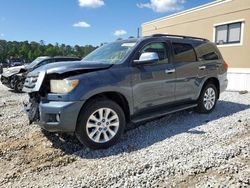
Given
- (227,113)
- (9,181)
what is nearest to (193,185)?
(9,181)

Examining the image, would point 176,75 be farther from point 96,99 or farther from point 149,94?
point 96,99

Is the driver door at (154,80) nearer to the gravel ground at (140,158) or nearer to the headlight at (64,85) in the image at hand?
the gravel ground at (140,158)

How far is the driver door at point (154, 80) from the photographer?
4.55 m

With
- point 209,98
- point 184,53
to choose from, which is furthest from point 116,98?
point 209,98

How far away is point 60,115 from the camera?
3.74 m

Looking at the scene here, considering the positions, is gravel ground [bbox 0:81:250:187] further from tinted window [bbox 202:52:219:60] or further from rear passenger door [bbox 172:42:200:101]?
tinted window [bbox 202:52:219:60]

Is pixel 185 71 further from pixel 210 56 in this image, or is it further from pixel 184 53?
pixel 210 56

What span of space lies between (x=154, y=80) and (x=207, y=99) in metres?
2.08

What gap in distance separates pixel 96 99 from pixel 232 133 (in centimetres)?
263

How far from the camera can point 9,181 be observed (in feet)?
10.5

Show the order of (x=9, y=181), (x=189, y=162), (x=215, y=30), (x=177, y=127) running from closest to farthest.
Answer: (x=9, y=181) → (x=189, y=162) → (x=177, y=127) → (x=215, y=30)

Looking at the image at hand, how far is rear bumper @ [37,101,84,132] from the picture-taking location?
3.74 m

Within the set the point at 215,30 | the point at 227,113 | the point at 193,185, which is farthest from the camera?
the point at 215,30

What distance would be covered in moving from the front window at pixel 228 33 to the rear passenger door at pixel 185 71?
896cm
